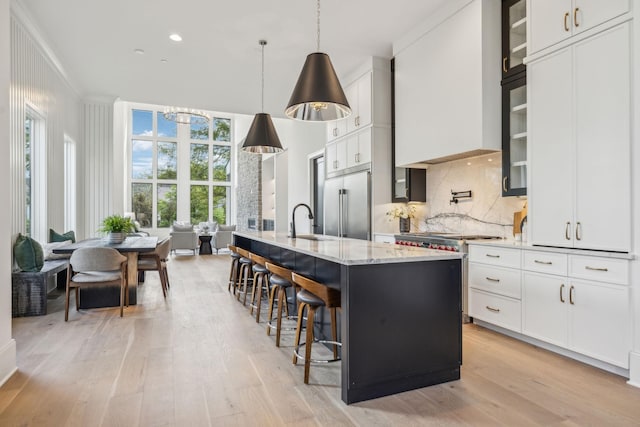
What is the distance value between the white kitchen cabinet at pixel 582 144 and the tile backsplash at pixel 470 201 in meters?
0.76

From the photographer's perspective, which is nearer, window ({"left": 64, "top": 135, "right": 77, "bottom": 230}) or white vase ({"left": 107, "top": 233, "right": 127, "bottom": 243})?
white vase ({"left": 107, "top": 233, "right": 127, "bottom": 243})

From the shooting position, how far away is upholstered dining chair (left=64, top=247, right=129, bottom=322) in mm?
3918

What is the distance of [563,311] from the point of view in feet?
9.31

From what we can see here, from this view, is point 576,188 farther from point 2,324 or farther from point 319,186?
point 319,186

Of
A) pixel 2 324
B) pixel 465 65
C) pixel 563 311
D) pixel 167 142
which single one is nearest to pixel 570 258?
pixel 563 311

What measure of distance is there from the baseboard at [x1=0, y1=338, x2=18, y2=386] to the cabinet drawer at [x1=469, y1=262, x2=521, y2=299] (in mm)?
3722

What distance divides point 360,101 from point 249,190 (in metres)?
7.63

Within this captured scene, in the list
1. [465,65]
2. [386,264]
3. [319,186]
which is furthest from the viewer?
[319,186]

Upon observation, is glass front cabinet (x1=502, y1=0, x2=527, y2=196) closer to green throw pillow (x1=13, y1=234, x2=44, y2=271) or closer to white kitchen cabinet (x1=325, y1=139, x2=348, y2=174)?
white kitchen cabinet (x1=325, y1=139, x2=348, y2=174)

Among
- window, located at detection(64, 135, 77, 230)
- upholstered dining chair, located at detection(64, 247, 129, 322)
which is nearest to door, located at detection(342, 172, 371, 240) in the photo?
upholstered dining chair, located at detection(64, 247, 129, 322)

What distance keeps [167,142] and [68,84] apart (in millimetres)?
7703

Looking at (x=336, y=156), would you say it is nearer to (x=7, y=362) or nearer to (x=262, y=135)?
(x=262, y=135)

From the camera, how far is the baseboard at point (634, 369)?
2.40 m

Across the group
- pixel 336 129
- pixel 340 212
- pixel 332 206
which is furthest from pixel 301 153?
pixel 340 212
